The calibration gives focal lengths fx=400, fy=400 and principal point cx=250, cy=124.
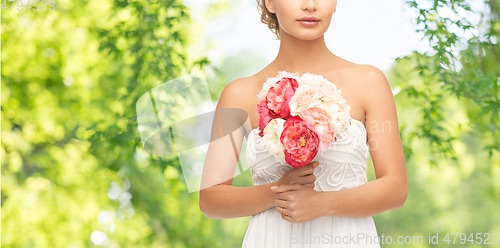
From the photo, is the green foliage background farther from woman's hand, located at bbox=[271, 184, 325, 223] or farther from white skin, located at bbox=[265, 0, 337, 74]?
woman's hand, located at bbox=[271, 184, 325, 223]

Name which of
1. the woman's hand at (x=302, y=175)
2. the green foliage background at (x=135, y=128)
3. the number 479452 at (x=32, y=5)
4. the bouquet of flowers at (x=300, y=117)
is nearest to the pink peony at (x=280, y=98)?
the bouquet of flowers at (x=300, y=117)

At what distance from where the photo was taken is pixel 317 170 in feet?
5.68

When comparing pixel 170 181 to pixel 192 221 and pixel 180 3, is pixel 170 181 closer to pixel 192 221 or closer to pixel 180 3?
pixel 192 221

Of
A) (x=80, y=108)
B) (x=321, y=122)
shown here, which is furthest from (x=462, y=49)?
(x=80, y=108)

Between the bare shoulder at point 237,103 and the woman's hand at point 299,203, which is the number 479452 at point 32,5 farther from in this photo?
the woman's hand at point 299,203

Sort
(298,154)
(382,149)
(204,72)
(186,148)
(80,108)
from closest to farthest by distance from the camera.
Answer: (298,154) < (382,149) < (186,148) < (204,72) < (80,108)

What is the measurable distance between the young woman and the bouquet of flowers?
21cm

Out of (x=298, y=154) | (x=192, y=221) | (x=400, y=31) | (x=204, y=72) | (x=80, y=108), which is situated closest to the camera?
(x=298, y=154)

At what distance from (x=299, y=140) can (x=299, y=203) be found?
0.33 m

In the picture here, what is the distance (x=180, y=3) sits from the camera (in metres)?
3.89

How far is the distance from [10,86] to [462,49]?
4.83 meters

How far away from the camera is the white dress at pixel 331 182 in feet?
5.57

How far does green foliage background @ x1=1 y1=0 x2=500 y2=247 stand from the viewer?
11.7 feet

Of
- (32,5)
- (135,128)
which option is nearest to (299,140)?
(135,128)
